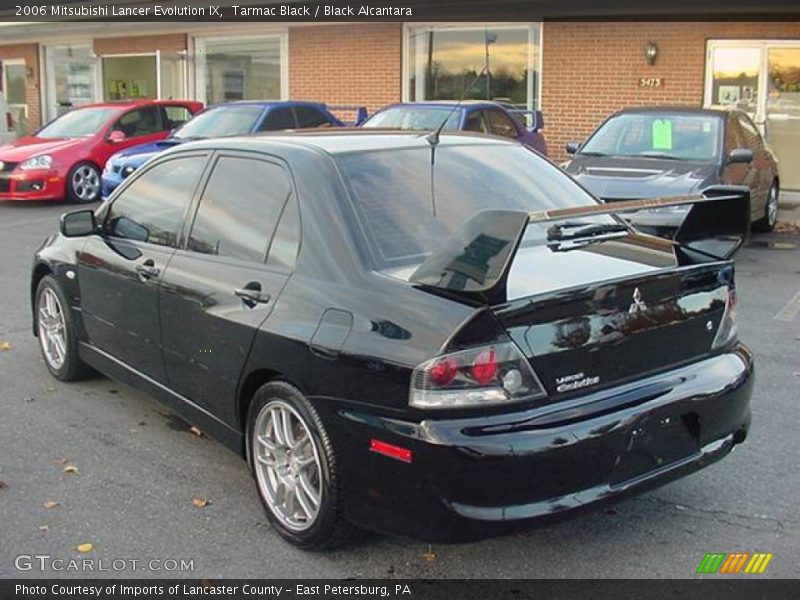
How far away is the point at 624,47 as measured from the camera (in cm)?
1473

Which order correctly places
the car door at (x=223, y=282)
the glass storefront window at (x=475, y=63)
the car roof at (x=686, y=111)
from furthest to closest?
the glass storefront window at (x=475, y=63)
the car roof at (x=686, y=111)
the car door at (x=223, y=282)

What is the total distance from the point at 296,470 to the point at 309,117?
1134cm

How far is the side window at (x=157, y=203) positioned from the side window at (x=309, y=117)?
9202mm

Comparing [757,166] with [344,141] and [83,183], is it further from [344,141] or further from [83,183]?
[83,183]

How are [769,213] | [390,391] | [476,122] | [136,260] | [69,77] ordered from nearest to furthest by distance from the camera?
1. [390,391]
2. [136,260]
3. [769,213]
4. [476,122]
5. [69,77]

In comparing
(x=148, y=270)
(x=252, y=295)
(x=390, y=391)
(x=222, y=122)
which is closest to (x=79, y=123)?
(x=222, y=122)

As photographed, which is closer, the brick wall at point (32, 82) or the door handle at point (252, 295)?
the door handle at point (252, 295)

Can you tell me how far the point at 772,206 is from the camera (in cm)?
1148

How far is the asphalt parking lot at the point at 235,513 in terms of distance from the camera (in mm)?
3404

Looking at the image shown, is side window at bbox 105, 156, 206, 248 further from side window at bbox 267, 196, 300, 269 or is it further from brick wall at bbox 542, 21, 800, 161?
brick wall at bbox 542, 21, 800, 161

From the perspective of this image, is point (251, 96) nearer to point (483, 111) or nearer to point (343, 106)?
point (343, 106)

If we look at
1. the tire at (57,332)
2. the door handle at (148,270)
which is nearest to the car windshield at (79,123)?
the tire at (57,332)

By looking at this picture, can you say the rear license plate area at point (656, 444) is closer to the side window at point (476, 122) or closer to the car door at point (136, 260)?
the car door at point (136, 260)

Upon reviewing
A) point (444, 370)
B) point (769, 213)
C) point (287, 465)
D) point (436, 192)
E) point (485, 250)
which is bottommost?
point (287, 465)
